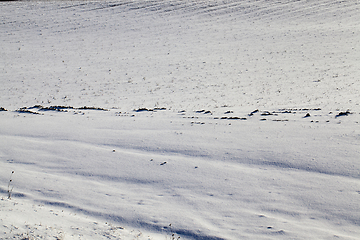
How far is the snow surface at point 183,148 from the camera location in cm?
412

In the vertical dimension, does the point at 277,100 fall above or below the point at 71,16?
below

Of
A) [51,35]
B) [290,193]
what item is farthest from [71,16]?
[290,193]

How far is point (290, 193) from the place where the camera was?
475cm

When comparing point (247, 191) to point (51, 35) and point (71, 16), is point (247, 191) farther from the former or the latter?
point (71, 16)

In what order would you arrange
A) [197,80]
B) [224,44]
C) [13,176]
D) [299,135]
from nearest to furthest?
[13,176] → [299,135] → [197,80] → [224,44]

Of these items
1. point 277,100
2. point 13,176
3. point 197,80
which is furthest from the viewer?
point 197,80

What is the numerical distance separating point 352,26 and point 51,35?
967 inches

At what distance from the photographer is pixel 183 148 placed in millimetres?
6535

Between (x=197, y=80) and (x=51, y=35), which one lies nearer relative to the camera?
(x=197, y=80)

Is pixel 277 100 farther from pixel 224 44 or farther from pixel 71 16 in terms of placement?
pixel 71 16

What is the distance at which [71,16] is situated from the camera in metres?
29.8

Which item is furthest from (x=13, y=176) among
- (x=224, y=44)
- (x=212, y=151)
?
(x=224, y=44)

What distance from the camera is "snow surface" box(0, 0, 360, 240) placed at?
412 centimetres

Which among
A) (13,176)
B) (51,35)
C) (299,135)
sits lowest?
(299,135)
